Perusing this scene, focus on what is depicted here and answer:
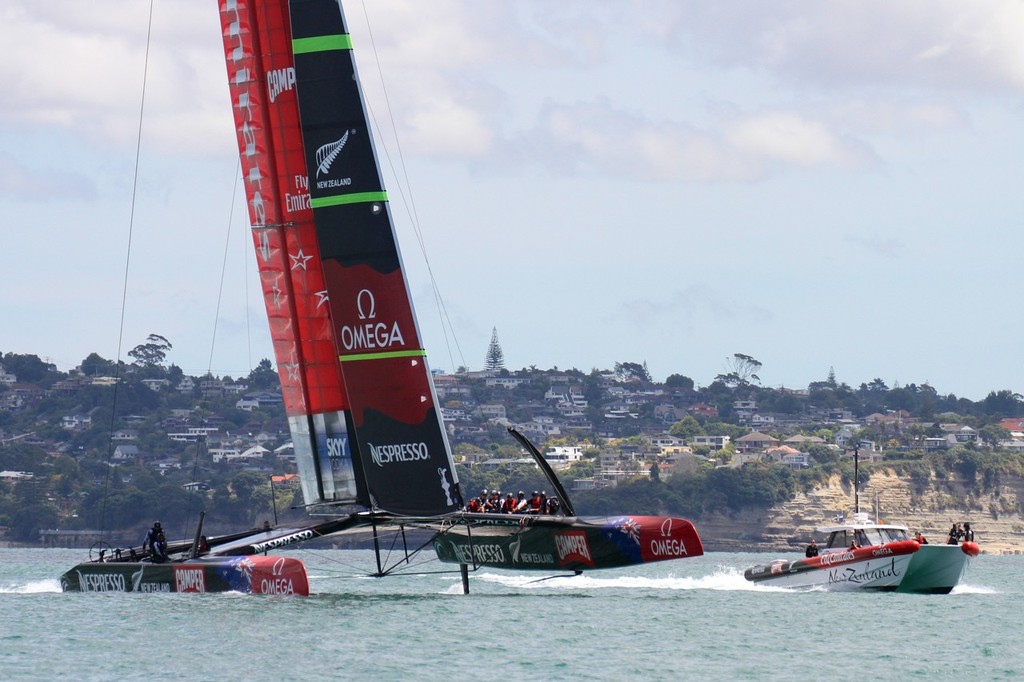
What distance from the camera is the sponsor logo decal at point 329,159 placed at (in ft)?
95.2

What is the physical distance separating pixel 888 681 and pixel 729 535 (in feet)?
329

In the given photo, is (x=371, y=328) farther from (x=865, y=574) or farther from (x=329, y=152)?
(x=865, y=574)

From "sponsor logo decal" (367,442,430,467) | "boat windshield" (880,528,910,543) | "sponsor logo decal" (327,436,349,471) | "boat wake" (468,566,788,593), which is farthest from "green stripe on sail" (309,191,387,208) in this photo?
"boat windshield" (880,528,910,543)

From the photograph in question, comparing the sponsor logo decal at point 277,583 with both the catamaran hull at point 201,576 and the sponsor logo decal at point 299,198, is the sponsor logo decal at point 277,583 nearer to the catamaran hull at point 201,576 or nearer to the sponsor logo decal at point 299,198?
the catamaran hull at point 201,576

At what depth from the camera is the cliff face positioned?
12125 cm

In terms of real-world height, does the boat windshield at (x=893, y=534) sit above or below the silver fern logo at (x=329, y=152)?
below

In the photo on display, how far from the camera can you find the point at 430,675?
22219 millimetres

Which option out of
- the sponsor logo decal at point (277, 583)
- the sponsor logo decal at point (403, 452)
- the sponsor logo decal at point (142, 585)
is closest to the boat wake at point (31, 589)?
the sponsor logo decal at point (142, 585)

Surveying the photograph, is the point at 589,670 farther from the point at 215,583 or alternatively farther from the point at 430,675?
the point at 215,583

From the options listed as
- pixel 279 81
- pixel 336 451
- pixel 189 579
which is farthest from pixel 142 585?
pixel 279 81

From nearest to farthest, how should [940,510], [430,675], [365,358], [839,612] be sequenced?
[430,675]
[365,358]
[839,612]
[940,510]

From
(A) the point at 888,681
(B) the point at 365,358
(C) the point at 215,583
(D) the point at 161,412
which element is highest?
(D) the point at 161,412

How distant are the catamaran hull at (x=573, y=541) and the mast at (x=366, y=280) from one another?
123cm

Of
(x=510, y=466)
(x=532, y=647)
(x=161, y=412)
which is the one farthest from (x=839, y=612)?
(x=161, y=412)
